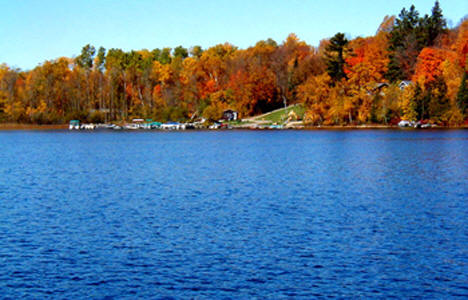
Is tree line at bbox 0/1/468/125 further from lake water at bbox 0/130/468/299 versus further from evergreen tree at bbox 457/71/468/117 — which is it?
lake water at bbox 0/130/468/299

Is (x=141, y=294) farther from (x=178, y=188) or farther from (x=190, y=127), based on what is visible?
(x=190, y=127)

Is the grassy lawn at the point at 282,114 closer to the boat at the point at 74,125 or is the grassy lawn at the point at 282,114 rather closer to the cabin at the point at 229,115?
the cabin at the point at 229,115

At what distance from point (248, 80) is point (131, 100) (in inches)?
1788

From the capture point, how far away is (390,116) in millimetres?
120500

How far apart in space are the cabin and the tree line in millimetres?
1315

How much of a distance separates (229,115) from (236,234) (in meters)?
132

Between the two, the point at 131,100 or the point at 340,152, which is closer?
the point at 340,152

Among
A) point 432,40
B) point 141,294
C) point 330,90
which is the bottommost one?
point 141,294

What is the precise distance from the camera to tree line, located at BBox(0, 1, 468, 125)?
114875mm

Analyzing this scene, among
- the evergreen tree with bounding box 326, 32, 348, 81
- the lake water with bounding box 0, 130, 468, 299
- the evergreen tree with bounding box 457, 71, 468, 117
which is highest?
the evergreen tree with bounding box 326, 32, 348, 81

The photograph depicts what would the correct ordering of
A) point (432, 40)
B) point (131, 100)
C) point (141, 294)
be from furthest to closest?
point (131, 100) < point (432, 40) < point (141, 294)

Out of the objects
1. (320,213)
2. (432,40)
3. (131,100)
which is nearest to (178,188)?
(320,213)

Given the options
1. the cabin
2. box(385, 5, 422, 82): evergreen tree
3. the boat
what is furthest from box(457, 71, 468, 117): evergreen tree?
the boat

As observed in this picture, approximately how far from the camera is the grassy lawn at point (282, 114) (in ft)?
468
